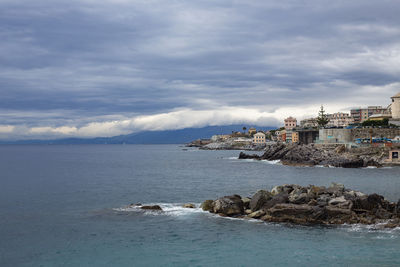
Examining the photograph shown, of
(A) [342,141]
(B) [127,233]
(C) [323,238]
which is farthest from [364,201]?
(A) [342,141]

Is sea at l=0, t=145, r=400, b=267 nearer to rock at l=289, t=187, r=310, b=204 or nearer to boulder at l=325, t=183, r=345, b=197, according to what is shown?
rock at l=289, t=187, r=310, b=204

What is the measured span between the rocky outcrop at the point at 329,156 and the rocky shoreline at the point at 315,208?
184ft

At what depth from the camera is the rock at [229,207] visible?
3331 centimetres

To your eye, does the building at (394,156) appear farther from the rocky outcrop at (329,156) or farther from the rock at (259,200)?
the rock at (259,200)

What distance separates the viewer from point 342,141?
12125 cm

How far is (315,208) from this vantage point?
102 ft

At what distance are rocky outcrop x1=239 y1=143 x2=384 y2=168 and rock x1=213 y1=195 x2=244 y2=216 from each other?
5990 cm

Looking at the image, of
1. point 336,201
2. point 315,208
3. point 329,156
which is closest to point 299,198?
point 315,208

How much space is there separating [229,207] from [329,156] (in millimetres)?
74114

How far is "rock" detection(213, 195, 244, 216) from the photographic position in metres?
33.3

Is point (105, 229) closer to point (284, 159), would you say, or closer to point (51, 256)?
point (51, 256)

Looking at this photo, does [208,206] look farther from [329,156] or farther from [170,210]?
[329,156]

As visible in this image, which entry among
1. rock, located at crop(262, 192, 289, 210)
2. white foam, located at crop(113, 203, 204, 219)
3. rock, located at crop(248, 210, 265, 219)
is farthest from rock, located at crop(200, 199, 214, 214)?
rock, located at crop(262, 192, 289, 210)

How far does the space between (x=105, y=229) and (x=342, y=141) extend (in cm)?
10553
